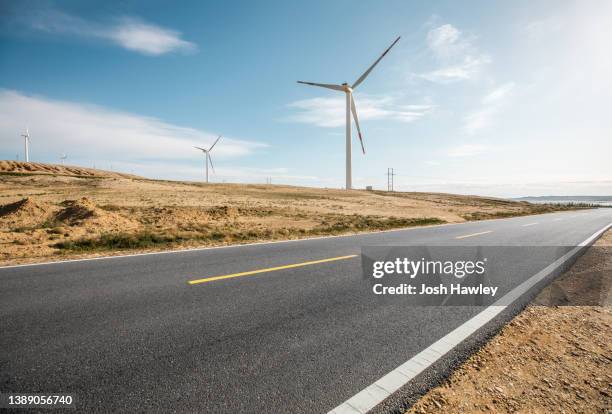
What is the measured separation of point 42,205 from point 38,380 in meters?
22.1

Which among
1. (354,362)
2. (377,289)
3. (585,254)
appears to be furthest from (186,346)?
(585,254)

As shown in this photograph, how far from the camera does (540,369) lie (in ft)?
10.6

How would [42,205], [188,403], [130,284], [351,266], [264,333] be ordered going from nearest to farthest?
[188,403], [264,333], [130,284], [351,266], [42,205]

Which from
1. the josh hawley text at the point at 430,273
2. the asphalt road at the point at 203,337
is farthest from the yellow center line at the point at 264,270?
the josh hawley text at the point at 430,273

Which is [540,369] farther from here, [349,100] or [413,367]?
[349,100]

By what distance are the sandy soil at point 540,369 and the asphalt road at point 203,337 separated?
62cm

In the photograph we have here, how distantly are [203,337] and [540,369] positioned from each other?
3918 mm

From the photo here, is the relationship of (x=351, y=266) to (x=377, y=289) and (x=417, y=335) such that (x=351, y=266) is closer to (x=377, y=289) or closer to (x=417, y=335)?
(x=377, y=289)

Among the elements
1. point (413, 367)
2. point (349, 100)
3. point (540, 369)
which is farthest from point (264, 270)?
point (349, 100)

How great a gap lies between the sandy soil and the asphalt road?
616mm

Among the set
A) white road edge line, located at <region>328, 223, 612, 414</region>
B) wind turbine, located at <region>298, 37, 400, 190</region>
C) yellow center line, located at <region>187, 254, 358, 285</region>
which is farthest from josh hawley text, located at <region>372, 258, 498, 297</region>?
wind turbine, located at <region>298, 37, 400, 190</region>

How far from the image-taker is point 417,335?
4004 millimetres

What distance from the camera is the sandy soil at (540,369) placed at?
8.79 feet

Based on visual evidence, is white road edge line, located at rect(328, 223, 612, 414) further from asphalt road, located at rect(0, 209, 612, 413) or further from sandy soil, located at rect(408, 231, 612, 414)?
sandy soil, located at rect(408, 231, 612, 414)
